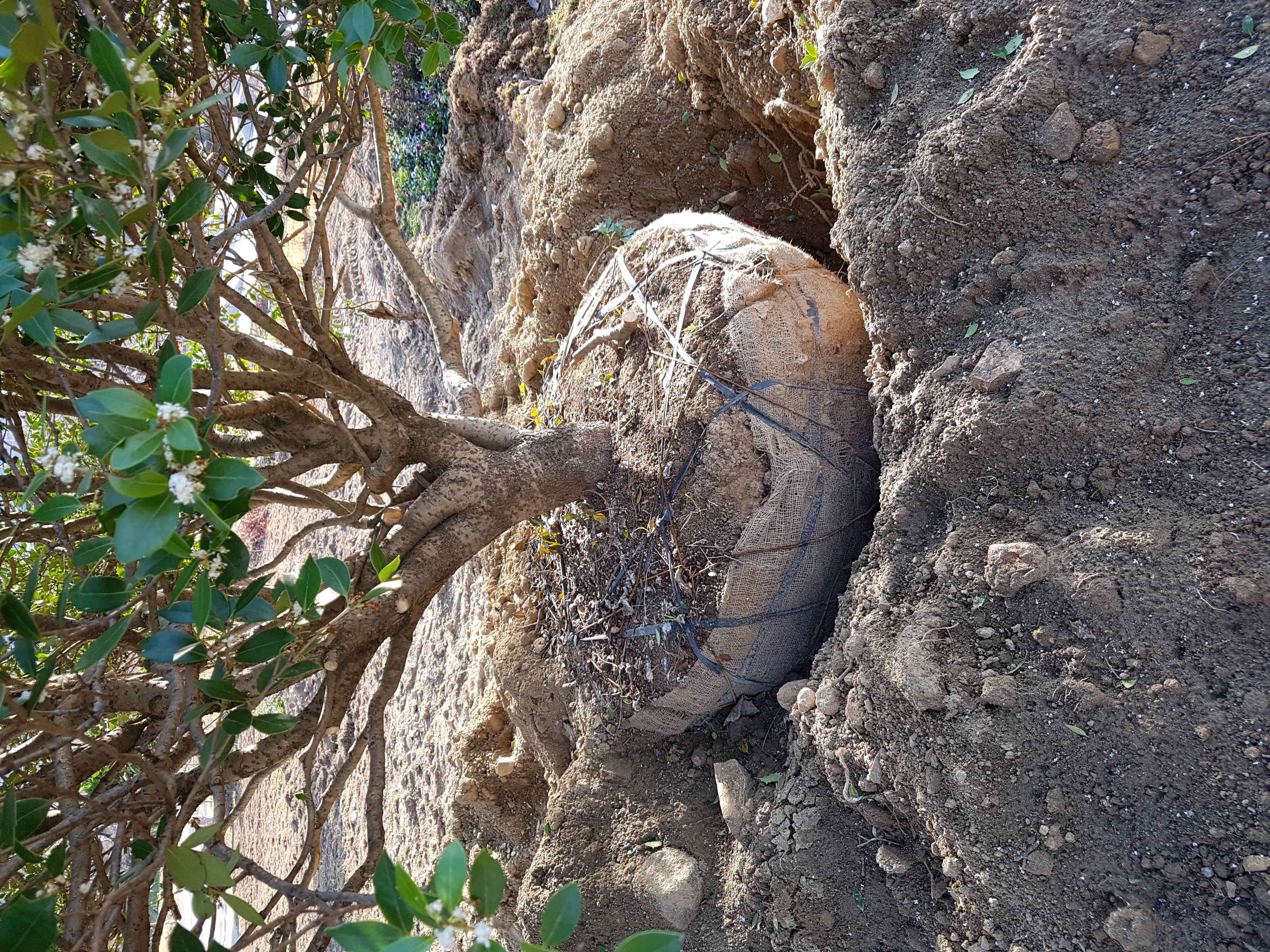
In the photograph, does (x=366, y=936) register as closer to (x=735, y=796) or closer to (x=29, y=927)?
(x=29, y=927)

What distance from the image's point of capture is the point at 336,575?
125 centimetres

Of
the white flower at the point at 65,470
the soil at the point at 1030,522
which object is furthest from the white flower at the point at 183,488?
the soil at the point at 1030,522

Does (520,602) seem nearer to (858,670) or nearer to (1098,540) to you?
(858,670)

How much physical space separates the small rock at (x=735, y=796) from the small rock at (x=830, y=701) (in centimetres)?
43

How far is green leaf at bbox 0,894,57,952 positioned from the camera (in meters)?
0.93

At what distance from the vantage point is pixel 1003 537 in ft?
5.45

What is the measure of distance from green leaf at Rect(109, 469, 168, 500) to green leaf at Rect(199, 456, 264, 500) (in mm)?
44

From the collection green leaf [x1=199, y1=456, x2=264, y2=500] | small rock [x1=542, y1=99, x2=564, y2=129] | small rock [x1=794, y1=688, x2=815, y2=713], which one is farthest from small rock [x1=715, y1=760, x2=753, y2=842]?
small rock [x1=542, y1=99, x2=564, y2=129]

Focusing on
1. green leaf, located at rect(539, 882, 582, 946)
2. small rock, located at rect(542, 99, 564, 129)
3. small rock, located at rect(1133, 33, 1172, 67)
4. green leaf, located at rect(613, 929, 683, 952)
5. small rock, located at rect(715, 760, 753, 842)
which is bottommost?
small rock, located at rect(715, 760, 753, 842)

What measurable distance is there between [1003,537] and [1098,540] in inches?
7.3

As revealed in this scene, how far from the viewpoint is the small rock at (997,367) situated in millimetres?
1656

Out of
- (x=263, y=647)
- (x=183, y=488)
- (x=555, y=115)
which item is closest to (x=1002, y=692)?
(x=263, y=647)

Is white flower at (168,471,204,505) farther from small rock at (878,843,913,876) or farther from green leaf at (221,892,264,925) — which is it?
small rock at (878,843,913,876)

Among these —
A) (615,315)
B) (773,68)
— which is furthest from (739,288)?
(773,68)
